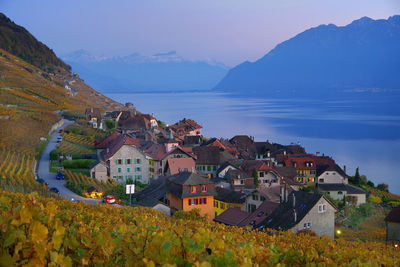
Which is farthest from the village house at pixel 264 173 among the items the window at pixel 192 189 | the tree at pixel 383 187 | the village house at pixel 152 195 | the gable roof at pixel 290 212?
the tree at pixel 383 187

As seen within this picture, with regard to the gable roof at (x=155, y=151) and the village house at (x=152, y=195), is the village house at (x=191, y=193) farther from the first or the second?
the gable roof at (x=155, y=151)

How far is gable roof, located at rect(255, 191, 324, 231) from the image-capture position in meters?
24.8

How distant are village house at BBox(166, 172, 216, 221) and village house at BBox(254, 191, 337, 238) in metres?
5.64

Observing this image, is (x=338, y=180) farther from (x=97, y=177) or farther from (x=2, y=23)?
(x=2, y=23)

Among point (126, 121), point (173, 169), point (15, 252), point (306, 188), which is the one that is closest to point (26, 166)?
point (173, 169)

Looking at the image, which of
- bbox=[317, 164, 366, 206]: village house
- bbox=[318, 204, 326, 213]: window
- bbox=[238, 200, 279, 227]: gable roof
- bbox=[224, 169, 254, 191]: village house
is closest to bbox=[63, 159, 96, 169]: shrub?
bbox=[224, 169, 254, 191]: village house

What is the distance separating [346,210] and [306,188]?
6.66 metres

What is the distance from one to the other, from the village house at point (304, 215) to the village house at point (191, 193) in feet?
18.5

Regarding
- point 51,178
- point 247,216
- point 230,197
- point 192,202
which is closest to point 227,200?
point 230,197

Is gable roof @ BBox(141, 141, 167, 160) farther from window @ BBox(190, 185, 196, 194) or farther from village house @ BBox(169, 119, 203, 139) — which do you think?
village house @ BBox(169, 119, 203, 139)

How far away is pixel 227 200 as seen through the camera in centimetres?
3484

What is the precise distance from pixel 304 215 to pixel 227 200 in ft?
35.3

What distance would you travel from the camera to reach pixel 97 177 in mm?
41000

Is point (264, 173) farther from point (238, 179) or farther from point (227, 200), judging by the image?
point (227, 200)
